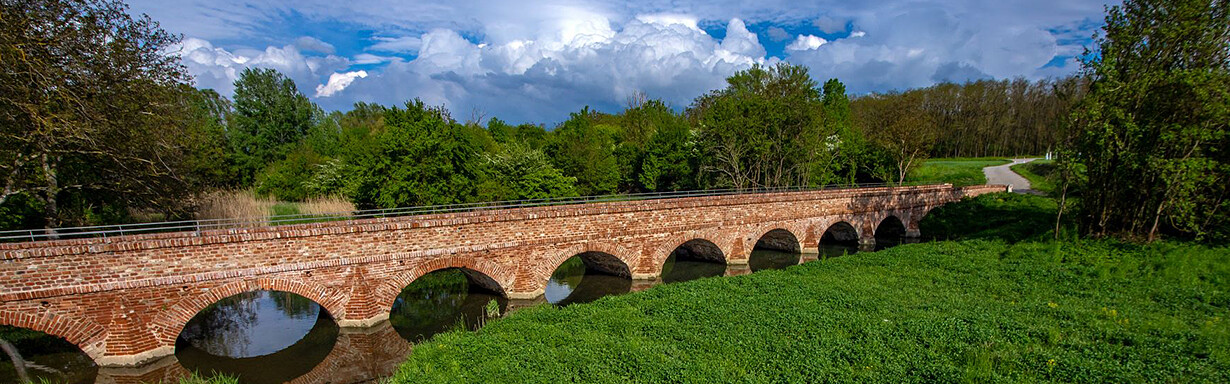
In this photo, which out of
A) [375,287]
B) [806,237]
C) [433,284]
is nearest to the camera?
[375,287]

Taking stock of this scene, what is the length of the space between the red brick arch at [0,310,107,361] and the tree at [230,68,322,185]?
34485 mm

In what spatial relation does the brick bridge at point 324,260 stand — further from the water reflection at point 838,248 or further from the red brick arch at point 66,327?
the water reflection at point 838,248

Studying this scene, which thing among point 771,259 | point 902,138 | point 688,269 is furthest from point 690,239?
point 902,138

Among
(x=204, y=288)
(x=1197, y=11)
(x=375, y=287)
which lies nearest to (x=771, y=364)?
(x=375, y=287)

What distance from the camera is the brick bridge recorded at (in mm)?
11023

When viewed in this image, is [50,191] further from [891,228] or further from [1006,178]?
[1006,178]

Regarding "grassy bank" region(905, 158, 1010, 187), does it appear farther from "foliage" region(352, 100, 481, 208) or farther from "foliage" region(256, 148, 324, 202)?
"foliage" region(256, 148, 324, 202)

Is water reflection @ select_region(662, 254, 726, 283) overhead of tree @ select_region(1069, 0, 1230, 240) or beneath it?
beneath

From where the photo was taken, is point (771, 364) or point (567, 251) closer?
point (771, 364)

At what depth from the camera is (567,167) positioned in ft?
125

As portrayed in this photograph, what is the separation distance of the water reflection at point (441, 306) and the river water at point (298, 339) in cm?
3

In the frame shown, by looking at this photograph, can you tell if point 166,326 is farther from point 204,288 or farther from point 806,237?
point 806,237

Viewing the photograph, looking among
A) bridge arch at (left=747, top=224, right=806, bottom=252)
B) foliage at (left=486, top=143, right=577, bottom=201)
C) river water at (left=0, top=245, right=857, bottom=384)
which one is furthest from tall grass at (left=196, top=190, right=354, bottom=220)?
bridge arch at (left=747, top=224, right=806, bottom=252)

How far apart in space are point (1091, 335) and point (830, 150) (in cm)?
3146
